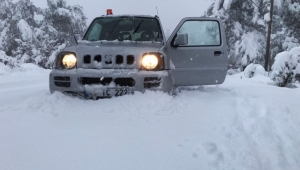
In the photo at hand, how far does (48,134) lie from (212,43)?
3718 millimetres

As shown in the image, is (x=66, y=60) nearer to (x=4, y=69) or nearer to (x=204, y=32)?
(x=204, y=32)

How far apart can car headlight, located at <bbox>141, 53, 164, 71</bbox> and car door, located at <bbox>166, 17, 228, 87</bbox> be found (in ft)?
2.14

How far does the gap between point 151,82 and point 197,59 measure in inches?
53.8

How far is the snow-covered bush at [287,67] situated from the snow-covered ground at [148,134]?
5.66 m

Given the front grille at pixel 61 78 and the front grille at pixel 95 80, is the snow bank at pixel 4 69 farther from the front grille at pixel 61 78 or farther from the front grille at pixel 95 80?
the front grille at pixel 95 80

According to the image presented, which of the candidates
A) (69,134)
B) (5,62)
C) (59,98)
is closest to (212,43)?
(59,98)

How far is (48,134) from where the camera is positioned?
2746mm

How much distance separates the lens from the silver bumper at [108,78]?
3.76 meters

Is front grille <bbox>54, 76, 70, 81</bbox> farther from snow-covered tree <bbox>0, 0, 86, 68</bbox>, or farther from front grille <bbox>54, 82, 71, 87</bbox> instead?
snow-covered tree <bbox>0, 0, 86, 68</bbox>

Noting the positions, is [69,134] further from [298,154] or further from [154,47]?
[298,154]

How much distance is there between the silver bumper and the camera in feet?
12.3

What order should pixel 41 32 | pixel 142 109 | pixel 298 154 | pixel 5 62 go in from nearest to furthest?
1. pixel 298 154
2. pixel 142 109
3. pixel 5 62
4. pixel 41 32

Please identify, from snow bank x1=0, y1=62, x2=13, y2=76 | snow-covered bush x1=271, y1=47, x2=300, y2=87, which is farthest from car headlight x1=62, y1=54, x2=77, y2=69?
snow bank x1=0, y1=62, x2=13, y2=76

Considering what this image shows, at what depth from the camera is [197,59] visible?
15.8 ft
